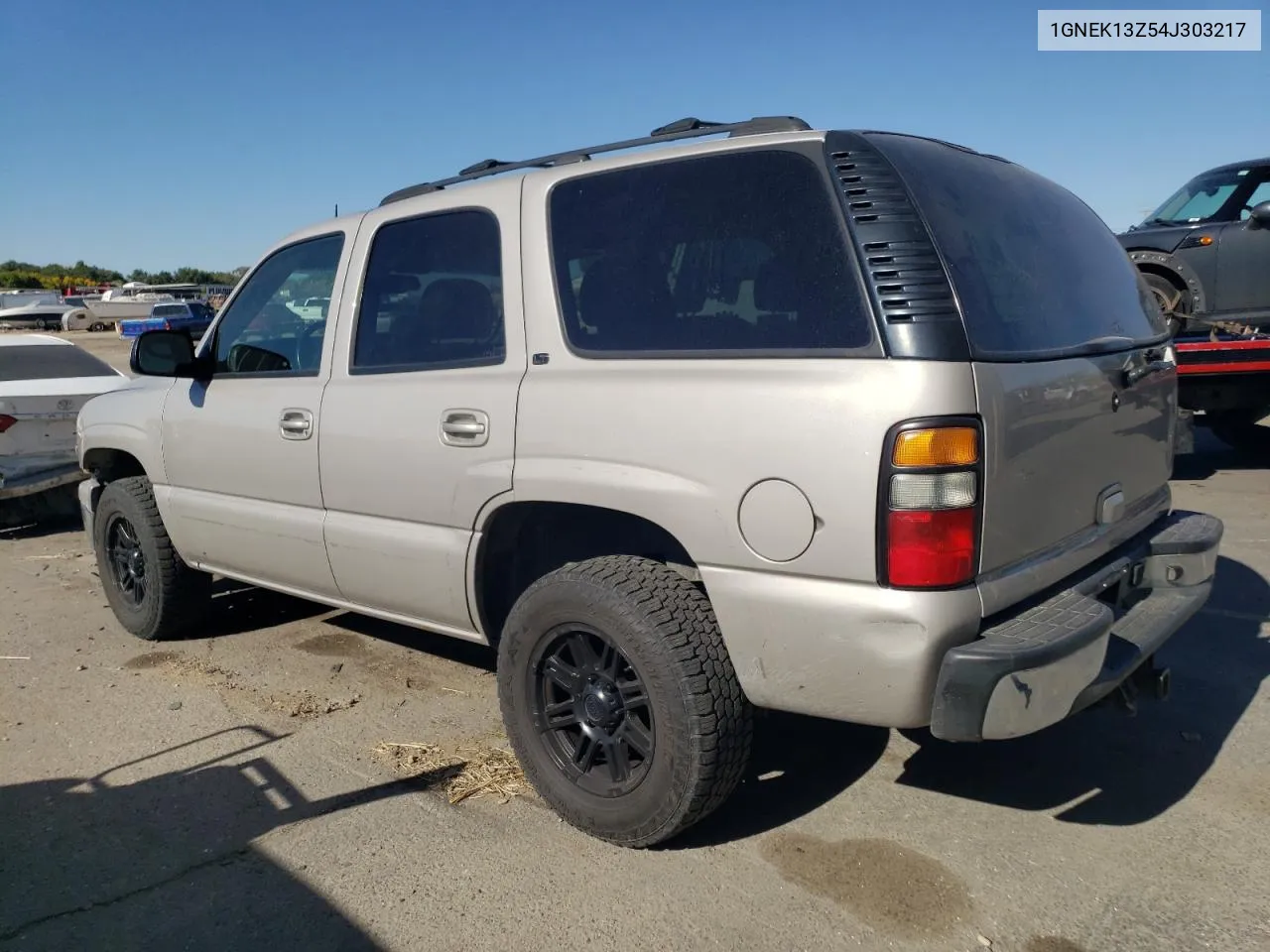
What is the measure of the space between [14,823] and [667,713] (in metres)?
2.20

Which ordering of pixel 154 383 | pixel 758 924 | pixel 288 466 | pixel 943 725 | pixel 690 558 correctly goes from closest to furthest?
pixel 943 725 → pixel 758 924 → pixel 690 558 → pixel 288 466 → pixel 154 383

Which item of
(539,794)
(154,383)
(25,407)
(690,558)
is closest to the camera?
(690,558)

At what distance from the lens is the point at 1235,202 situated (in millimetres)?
8469

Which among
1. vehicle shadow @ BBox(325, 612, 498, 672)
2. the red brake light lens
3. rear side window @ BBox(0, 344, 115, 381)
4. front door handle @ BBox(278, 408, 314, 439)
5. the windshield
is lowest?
vehicle shadow @ BBox(325, 612, 498, 672)

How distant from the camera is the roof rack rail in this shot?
3.04 m

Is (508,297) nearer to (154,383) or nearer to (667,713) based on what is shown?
(667,713)

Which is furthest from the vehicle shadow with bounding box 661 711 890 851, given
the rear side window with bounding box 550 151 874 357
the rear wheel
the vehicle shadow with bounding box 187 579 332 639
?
the rear wheel

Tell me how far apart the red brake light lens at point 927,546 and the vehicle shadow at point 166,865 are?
1.66 meters

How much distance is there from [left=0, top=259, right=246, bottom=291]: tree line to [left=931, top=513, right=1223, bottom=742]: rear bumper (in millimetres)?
90794

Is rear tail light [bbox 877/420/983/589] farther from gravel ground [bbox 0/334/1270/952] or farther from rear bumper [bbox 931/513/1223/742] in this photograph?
gravel ground [bbox 0/334/1270/952]

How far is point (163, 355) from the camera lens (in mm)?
4508

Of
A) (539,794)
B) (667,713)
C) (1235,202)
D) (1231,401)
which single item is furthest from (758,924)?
(1235,202)

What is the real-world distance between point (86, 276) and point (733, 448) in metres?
116

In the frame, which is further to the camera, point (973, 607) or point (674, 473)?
point (674, 473)
